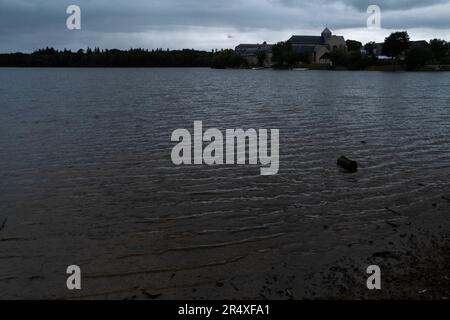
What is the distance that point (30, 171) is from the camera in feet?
71.5

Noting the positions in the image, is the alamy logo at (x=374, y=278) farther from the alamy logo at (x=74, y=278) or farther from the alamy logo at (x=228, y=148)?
the alamy logo at (x=228, y=148)

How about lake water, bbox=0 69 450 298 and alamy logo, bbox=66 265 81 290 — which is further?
lake water, bbox=0 69 450 298

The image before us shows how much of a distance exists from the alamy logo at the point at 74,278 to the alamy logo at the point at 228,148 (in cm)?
1167

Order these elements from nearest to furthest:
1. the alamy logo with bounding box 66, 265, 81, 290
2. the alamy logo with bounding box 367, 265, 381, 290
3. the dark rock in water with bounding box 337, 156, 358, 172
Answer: the alamy logo with bounding box 367, 265, 381, 290, the alamy logo with bounding box 66, 265, 81, 290, the dark rock in water with bounding box 337, 156, 358, 172

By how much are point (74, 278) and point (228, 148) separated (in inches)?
655

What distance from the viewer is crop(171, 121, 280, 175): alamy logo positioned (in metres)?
23.7

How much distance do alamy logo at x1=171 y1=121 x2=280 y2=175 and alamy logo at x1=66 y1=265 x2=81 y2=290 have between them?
459 inches

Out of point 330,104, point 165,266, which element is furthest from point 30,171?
point 330,104

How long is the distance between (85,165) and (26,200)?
229 inches

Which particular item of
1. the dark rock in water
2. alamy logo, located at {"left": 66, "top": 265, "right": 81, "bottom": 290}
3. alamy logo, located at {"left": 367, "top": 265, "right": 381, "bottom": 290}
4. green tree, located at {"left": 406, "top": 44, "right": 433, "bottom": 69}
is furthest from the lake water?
green tree, located at {"left": 406, "top": 44, "right": 433, "bottom": 69}

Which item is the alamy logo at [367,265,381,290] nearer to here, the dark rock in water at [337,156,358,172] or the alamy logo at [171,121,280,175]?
the alamy logo at [171,121,280,175]

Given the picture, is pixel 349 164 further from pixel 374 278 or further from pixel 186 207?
pixel 374 278

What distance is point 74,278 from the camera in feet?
37.1
